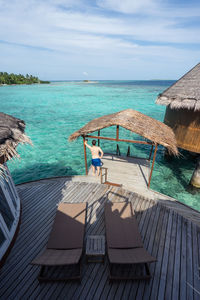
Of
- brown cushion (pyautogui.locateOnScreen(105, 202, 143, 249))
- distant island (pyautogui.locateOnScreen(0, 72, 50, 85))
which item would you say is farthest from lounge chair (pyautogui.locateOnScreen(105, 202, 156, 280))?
distant island (pyautogui.locateOnScreen(0, 72, 50, 85))

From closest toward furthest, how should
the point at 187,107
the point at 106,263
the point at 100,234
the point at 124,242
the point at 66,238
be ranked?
the point at 106,263, the point at 124,242, the point at 66,238, the point at 100,234, the point at 187,107

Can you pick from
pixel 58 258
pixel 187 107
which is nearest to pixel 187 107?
pixel 187 107

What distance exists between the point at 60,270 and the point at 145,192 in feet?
14.2

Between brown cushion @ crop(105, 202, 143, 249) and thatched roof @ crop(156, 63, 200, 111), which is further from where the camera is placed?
thatched roof @ crop(156, 63, 200, 111)

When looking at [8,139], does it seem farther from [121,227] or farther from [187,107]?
[187,107]

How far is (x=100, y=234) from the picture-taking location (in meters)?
4.85

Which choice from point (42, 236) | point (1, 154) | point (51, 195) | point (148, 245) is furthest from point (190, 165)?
point (1, 154)

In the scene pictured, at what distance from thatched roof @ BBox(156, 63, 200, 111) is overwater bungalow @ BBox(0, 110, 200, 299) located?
313cm

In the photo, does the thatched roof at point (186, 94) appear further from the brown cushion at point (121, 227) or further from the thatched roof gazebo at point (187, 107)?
the brown cushion at point (121, 227)

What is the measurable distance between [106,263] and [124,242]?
2.40ft

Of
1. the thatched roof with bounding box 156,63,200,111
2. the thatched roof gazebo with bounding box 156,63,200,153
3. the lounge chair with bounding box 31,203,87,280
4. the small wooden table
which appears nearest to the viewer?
the lounge chair with bounding box 31,203,87,280

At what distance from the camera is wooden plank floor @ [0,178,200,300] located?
357cm

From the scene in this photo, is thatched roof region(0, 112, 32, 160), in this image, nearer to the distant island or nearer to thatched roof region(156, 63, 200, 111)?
thatched roof region(156, 63, 200, 111)

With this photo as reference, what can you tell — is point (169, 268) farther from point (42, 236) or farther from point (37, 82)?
point (37, 82)
